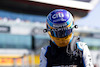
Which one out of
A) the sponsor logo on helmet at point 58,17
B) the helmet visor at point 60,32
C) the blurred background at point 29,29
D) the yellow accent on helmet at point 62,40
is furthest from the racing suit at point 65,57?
the blurred background at point 29,29

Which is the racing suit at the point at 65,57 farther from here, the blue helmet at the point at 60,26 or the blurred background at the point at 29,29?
the blurred background at the point at 29,29

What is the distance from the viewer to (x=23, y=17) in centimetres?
3772

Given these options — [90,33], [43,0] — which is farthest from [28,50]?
[90,33]

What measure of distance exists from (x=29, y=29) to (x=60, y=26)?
3304 centimetres

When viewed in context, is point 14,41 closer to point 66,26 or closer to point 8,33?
point 8,33

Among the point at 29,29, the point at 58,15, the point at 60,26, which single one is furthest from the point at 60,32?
the point at 29,29

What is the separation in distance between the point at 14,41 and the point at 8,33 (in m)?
1.72

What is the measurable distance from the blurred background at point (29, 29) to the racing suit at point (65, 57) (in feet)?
88.0

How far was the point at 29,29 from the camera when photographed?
34.7 meters

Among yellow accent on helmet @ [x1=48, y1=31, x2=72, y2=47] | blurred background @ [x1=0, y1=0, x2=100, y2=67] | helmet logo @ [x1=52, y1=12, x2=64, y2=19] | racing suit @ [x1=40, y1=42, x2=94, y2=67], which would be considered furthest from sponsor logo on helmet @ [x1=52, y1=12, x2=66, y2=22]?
blurred background @ [x1=0, y1=0, x2=100, y2=67]

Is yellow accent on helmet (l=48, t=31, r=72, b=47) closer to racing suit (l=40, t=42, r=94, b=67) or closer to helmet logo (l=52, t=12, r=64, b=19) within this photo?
racing suit (l=40, t=42, r=94, b=67)

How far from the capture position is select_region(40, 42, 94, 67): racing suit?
1909 mm

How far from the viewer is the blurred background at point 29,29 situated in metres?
32.2

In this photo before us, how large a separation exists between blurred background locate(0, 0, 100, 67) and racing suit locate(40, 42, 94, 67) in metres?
26.8
